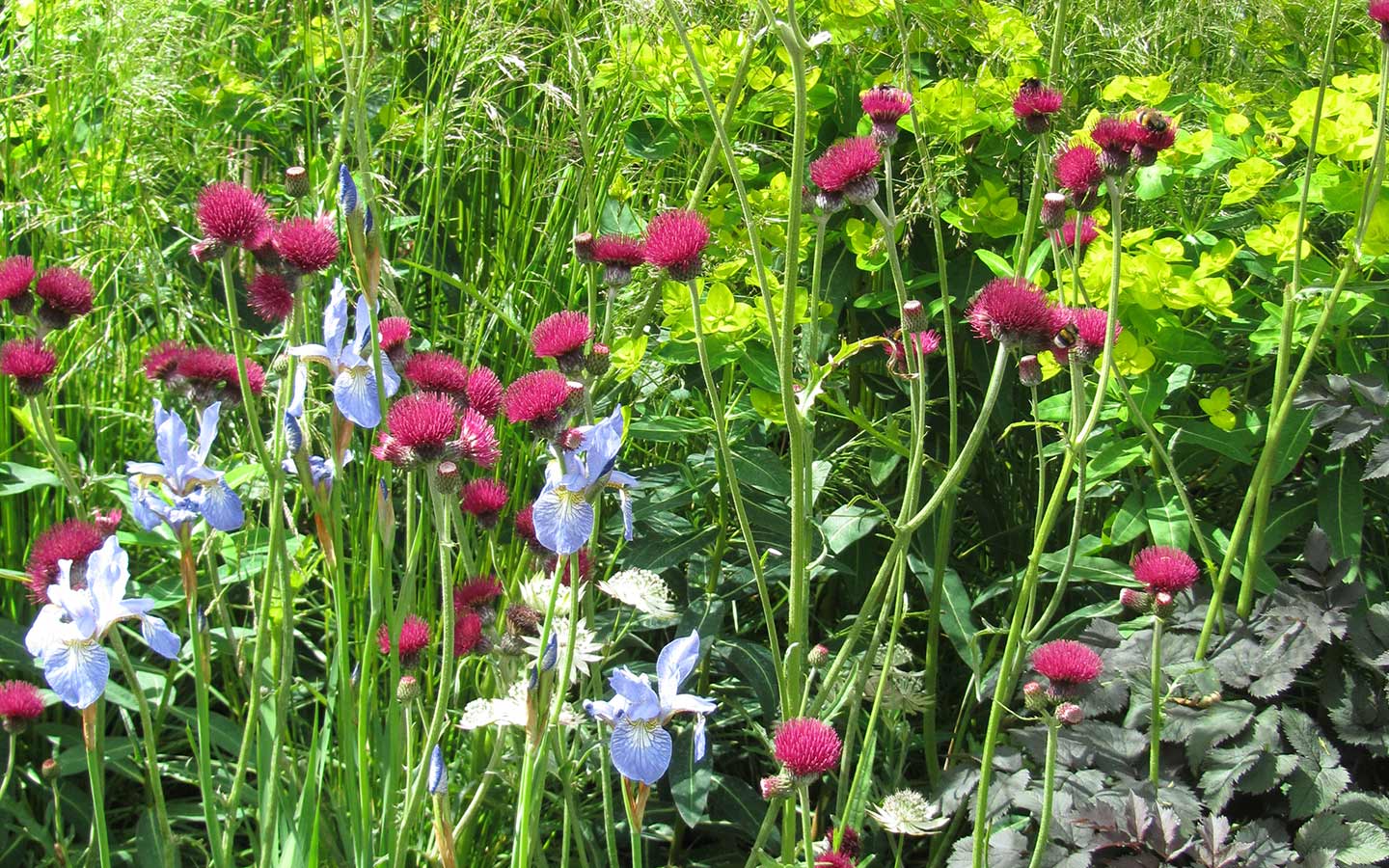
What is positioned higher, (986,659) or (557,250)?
(557,250)

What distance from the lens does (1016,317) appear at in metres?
1.31

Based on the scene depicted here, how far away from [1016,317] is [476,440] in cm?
54

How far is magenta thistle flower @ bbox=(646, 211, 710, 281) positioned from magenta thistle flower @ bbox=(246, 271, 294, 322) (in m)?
0.34

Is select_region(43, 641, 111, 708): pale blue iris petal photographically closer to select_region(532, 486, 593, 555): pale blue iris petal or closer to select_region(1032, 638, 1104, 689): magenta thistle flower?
select_region(532, 486, 593, 555): pale blue iris petal

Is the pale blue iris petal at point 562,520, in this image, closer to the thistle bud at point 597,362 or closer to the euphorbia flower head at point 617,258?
the thistle bud at point 597,362

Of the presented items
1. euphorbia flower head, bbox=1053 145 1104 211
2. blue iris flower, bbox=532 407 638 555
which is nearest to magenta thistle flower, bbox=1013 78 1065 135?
euphorbia flower head, bbox=1053 145 1104 211

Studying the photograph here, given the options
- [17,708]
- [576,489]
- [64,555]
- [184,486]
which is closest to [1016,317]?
[576,489]

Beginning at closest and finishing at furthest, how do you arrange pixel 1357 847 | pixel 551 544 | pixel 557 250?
pixel 551 544, pixel 1357 847, pixel 557 250

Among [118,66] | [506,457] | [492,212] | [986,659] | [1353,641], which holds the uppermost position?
[118,66]

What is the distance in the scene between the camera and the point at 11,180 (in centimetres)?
214

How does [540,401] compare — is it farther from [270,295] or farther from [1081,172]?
[1081,172]

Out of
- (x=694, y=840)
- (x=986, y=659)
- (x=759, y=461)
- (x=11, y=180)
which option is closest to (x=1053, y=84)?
(x=759, y=461)

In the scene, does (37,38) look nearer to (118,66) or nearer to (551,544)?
(118,66)

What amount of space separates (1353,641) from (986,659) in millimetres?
469
